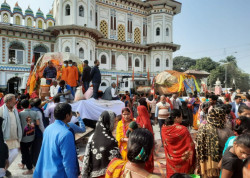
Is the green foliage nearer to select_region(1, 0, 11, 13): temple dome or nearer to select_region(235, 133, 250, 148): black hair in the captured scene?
select_region(1, 0, 11, 13): temple dome

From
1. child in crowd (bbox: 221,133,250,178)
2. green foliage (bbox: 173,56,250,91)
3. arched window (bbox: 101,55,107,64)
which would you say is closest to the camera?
child in crowd (bbox: 221,133,250,178)

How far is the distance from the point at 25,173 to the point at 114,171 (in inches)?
132

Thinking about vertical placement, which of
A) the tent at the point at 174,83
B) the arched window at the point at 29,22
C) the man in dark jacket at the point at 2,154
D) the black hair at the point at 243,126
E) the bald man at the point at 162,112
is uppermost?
the arched window at the point at 29,22

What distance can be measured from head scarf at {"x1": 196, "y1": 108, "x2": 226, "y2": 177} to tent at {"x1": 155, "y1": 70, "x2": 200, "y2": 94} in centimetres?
1150

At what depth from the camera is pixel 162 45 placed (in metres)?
26.1

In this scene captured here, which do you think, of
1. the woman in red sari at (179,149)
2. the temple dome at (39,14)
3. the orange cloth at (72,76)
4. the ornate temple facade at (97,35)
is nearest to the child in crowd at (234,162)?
the woman in red sari at (179,149)

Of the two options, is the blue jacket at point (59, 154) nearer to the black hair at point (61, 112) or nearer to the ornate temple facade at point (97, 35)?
the black hair at point (61, 112)

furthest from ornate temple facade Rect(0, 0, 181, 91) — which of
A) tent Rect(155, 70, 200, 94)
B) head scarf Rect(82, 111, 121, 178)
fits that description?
head scarf Rect(82, 111, 121, 178)

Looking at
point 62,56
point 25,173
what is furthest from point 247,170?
point 62,56

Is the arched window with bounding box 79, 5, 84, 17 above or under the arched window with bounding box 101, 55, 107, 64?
above

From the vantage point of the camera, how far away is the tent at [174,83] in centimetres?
1398

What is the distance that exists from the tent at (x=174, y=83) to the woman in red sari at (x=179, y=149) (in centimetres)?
1092

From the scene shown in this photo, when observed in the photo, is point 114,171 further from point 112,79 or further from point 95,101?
point 112,79

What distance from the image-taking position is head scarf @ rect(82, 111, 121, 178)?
2.21m
